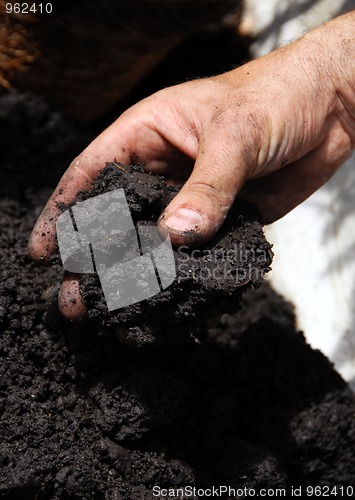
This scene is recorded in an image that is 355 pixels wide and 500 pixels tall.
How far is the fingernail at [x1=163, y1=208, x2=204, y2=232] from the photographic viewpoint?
51.8 inches

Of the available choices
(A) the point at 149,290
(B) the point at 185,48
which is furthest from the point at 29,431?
(B) the point at 185,48

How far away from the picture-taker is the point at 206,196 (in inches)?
53.0

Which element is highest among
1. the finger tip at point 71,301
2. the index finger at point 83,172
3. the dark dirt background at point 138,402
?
the index finger at point 83,172

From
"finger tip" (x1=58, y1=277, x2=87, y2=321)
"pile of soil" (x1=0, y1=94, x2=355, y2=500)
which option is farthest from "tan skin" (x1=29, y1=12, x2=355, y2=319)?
"pile of soil" (x1=0, y1=94, x2=355, y2=500)

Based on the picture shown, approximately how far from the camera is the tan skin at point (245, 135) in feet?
4.77

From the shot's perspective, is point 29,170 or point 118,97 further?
point 118,97

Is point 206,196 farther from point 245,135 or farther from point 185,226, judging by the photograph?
point 245,135

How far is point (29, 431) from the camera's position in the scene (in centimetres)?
149

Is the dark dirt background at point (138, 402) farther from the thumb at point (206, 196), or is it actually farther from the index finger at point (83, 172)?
the thumb at point (206, 196)

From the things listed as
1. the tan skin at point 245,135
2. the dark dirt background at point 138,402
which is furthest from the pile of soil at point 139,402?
the tan skin at point 245,135

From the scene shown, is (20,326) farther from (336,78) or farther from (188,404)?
(336,78)

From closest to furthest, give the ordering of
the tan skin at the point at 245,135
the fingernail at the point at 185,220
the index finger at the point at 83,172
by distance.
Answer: the fingernail at the point at 185,220 → the tan skin at the point at 245,135 → the index finger at the point at 83,172

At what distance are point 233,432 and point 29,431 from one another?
0.67 meters

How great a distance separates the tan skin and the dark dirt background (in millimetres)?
162
